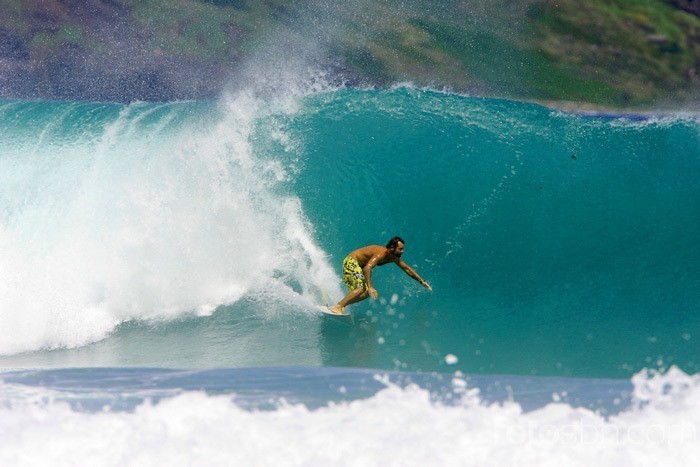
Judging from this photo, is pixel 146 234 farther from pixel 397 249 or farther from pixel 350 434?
pixel 350 434

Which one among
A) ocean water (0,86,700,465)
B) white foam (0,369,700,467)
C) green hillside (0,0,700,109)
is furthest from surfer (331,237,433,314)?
green hillside (0,0,700,109)

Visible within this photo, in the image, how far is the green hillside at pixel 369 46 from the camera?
11820mm

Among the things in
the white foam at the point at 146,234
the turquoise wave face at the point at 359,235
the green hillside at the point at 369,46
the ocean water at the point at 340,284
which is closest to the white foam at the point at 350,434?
the ocean water at the point at 340,284

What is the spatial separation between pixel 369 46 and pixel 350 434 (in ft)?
25.7

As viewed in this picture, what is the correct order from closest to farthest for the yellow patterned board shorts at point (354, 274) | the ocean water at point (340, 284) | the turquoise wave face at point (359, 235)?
the ocean water at point (340, 284) < the yellow patterned board shorts at point (354, 274) < the turquoise wave face at point (359, 235)

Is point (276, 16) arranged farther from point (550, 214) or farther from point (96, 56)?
point (550, 214)

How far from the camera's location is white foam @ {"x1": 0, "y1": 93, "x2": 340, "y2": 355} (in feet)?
25.7

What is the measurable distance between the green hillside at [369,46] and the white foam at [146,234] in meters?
2.72

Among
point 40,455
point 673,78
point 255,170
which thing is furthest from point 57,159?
point 673,78

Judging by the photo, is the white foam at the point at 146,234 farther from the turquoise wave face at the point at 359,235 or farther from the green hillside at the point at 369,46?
the green hillside at the point at 369,46

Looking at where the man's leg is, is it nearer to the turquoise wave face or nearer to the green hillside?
the turquoise wave face

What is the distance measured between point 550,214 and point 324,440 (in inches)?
169

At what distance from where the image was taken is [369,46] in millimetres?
12094

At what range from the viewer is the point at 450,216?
856cm
